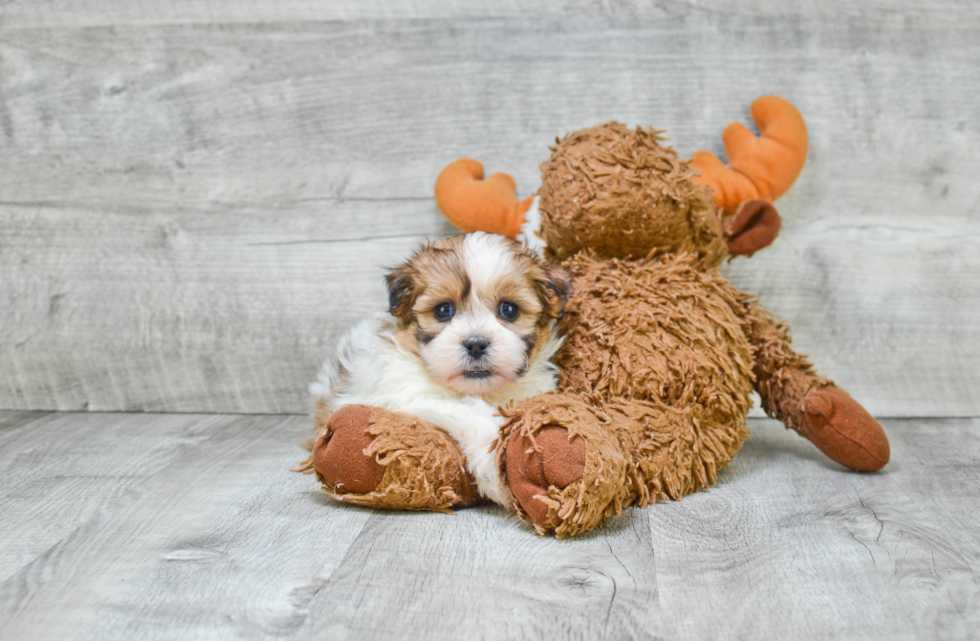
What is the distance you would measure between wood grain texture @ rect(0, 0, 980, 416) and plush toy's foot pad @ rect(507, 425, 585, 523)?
1176mm

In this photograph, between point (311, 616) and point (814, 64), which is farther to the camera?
point (814, 64)

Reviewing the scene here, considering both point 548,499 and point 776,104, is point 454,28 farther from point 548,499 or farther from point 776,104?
point 548,499

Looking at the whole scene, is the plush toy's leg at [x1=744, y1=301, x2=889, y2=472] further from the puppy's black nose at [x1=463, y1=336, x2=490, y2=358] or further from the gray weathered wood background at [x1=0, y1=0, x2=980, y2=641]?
the puppy's black nose at [x1=463, y1=336, x2=490, y2=358]

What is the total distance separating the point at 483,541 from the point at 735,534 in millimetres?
484

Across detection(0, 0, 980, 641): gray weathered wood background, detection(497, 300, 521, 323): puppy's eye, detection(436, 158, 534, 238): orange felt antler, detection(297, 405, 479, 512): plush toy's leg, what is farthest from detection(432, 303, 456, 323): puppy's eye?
detection(0, 0, 980, 641): gray weathered wood background

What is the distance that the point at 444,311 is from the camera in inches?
69.4

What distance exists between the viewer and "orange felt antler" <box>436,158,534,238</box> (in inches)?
86.6

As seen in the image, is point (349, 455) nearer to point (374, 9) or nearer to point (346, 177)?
point (346, 177)

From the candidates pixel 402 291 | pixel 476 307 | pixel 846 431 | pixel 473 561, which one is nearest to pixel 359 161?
pixel 402 291

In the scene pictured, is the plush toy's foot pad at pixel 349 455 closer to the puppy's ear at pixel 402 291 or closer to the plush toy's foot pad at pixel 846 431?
the puppy's ear at pixel 402 291

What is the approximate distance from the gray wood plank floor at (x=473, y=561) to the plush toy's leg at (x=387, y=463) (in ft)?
0.14

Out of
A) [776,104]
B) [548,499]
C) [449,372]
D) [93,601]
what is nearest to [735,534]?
[548,499]

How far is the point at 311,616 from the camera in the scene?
116cm

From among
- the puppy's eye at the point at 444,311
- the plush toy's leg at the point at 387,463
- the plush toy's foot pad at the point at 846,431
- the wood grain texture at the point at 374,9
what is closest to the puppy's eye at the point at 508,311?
the puppy's eye at the point at 444,311
